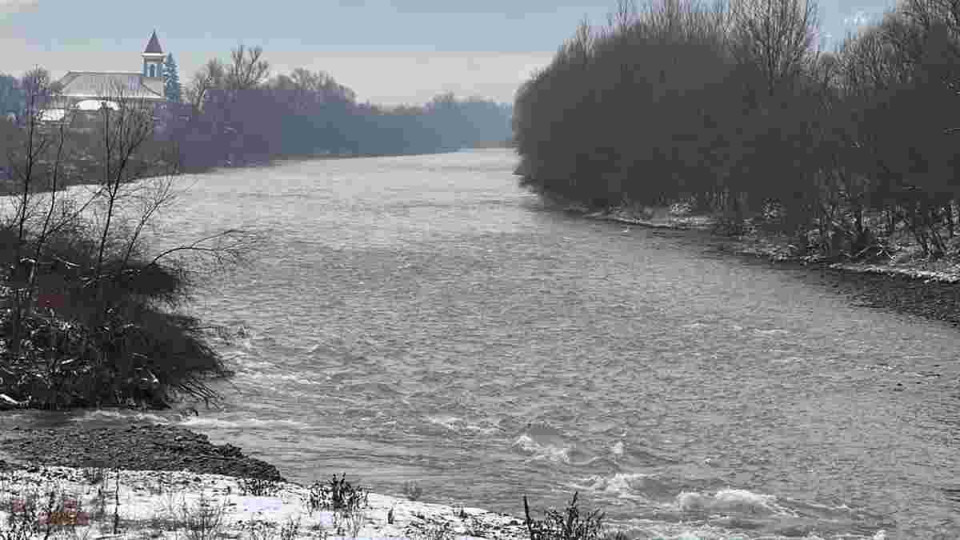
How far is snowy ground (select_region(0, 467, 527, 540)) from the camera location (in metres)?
10.0

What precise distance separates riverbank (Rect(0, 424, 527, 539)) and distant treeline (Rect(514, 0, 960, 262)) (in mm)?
31360

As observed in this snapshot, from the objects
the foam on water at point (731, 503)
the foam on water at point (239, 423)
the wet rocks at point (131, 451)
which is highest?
the wet rocks at point (131, 451)

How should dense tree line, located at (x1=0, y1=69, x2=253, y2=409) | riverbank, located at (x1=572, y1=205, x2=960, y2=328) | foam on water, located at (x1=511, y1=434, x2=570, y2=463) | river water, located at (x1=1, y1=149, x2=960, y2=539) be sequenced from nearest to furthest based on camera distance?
1. river water, located at (x1=1, y1=149, x2=960, y2=539)
2. foam on water, located at (x1=511, y1=434, x2=570, y2=463)
3. dense tree line, located at (x1=0, y1=69, x2=253, y2=409)
4. riverbank, located at (x1=572, y1=205, x2=960, y2=328)

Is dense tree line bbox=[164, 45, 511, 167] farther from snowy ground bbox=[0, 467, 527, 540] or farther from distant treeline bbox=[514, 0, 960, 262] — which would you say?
snowy ground bbox=[0, 467, 527, 540]

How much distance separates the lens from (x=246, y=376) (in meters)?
22.4

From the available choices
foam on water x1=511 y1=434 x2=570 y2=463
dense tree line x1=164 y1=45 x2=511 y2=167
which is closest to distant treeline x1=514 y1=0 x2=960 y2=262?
foam on water x1=511 y1=434 x2=570 y2=463

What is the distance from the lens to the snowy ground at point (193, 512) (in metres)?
10.0

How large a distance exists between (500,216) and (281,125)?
98.2 m

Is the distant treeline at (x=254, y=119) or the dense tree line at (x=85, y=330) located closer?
the dense tree line at (x=85, y=330)

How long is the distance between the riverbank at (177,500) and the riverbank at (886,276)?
883 inches

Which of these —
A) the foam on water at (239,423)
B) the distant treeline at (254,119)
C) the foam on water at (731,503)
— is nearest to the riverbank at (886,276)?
the foam on water at (731,503)

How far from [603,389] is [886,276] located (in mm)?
21289

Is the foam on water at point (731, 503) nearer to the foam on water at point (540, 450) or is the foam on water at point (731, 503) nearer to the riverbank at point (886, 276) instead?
the foam on water at point (540, 450)

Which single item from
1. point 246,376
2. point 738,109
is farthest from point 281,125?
point 246,376
